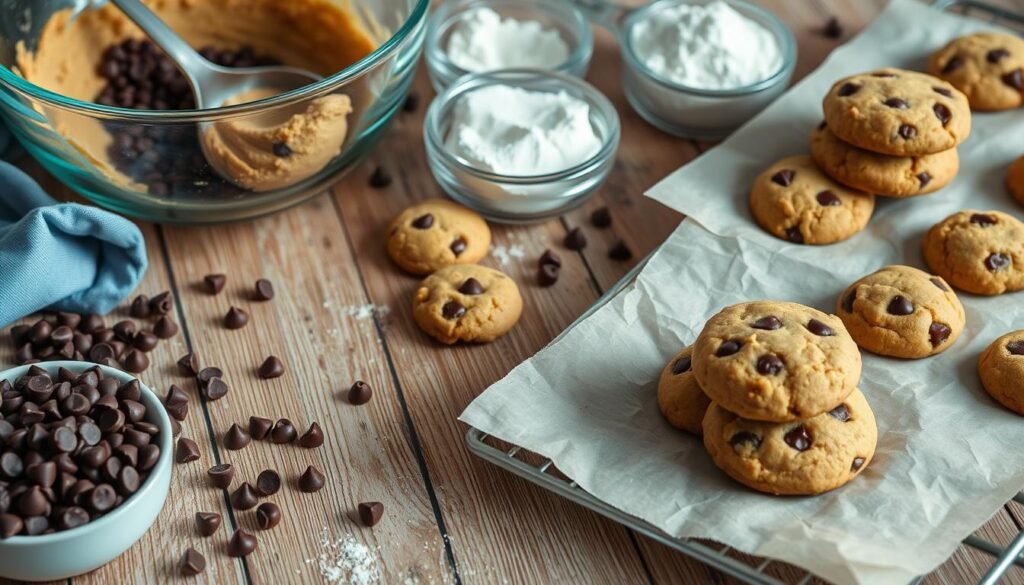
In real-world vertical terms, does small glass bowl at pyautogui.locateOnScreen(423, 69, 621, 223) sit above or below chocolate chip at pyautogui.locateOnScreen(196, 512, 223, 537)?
above

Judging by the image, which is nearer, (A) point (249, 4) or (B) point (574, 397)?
(B) point (574, 397)

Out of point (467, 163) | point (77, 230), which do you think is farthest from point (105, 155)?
point (467, 163)

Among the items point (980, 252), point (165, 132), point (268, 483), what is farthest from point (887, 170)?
point (165, 132)

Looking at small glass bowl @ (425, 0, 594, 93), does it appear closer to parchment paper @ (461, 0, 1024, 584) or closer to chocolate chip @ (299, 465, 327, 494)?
parchment paper @ (461, 0, 1024, 584)

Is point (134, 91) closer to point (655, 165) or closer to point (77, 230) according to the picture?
point (77, 230)

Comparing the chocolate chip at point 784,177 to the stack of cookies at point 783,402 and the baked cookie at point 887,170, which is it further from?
the stack of cookies at point 783,402

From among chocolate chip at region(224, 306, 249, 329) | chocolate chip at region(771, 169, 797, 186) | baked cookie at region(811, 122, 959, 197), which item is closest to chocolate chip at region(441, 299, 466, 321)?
chocolate chip at region(224, 306, 249, 329)
